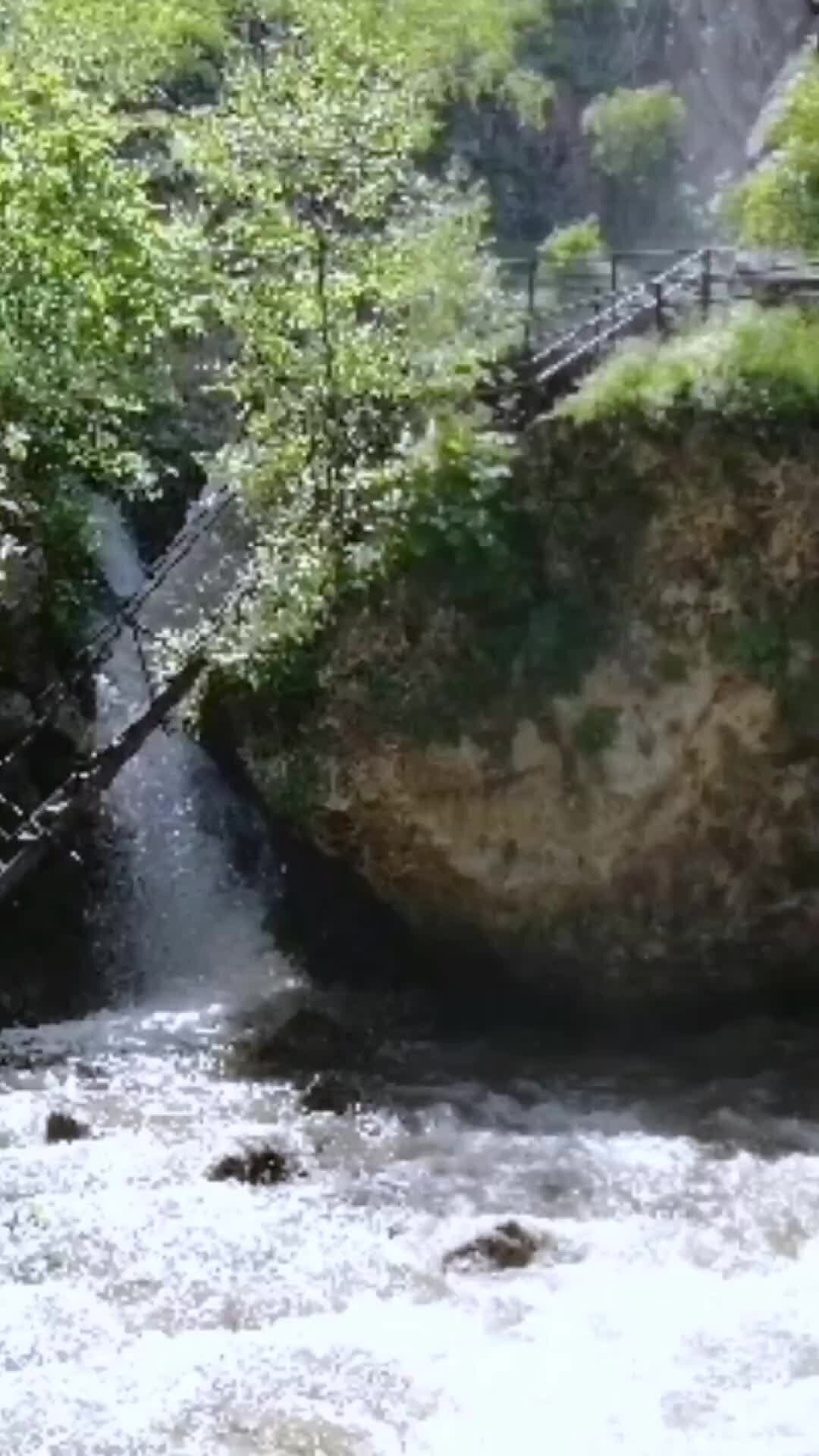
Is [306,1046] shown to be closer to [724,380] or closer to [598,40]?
[724,380]

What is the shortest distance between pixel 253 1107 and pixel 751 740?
212 inches

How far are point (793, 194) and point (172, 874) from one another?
12728mm

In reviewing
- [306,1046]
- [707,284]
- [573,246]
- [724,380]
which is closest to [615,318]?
[707,284]

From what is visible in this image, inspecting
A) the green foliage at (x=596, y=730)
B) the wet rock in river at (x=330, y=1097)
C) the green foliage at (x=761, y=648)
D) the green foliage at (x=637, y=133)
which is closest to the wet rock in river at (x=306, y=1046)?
the wet rock in river at (x=330, y=1097)

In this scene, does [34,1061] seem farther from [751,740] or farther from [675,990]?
[751,740]

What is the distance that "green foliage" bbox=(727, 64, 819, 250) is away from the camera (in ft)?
84.6

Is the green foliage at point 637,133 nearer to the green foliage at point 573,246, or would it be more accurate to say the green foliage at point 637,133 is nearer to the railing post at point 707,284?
the green foliage at point 573,246

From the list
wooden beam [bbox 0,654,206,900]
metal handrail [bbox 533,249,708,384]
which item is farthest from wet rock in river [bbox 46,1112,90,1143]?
metal handrail [bbox 533,249,708,384]

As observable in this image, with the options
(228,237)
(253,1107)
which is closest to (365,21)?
(228,237)

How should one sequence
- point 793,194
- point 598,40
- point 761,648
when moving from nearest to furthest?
point 761,648, point 793,194, point 598,40

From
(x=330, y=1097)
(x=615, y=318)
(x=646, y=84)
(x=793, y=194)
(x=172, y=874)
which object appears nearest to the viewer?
(x=330, y=1097)

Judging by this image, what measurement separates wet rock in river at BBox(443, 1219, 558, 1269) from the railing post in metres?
9.43

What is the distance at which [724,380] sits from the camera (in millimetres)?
16953

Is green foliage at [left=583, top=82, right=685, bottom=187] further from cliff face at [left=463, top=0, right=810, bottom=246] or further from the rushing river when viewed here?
the rushing river
